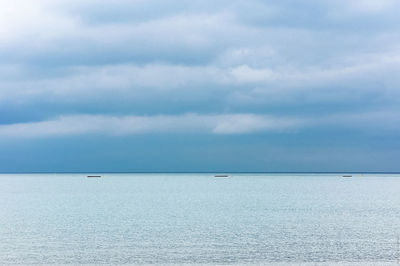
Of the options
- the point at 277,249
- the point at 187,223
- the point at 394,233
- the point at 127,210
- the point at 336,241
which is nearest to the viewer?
the point at 277,249

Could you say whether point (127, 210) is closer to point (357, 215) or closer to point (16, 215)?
point (16, 215)

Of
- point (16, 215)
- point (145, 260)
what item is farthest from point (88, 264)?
point (16, 215)

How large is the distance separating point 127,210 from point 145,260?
5725cm

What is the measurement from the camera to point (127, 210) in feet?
341

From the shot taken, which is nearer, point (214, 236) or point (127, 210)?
point (214, 236)

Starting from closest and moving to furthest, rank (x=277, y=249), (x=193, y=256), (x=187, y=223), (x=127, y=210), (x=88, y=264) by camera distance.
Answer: (x=88, y=264), (x=193, y=256), (x=277, y=249), (x=187, y=223), (x=127, y=210)

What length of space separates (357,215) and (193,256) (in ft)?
177

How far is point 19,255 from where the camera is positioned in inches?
1984

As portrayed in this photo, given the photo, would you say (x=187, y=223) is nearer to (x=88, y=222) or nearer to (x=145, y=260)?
(x=88, y=222)

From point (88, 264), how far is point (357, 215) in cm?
6211

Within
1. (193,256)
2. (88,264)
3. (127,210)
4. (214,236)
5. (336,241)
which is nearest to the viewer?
(88,264)

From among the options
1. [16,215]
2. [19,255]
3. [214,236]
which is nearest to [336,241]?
[214,236]

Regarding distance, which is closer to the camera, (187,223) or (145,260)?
(145,260)

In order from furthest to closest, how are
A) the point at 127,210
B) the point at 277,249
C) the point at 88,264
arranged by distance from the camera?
1. the point at 127,210
2. the point at 277,249
3. the point at 88,264
